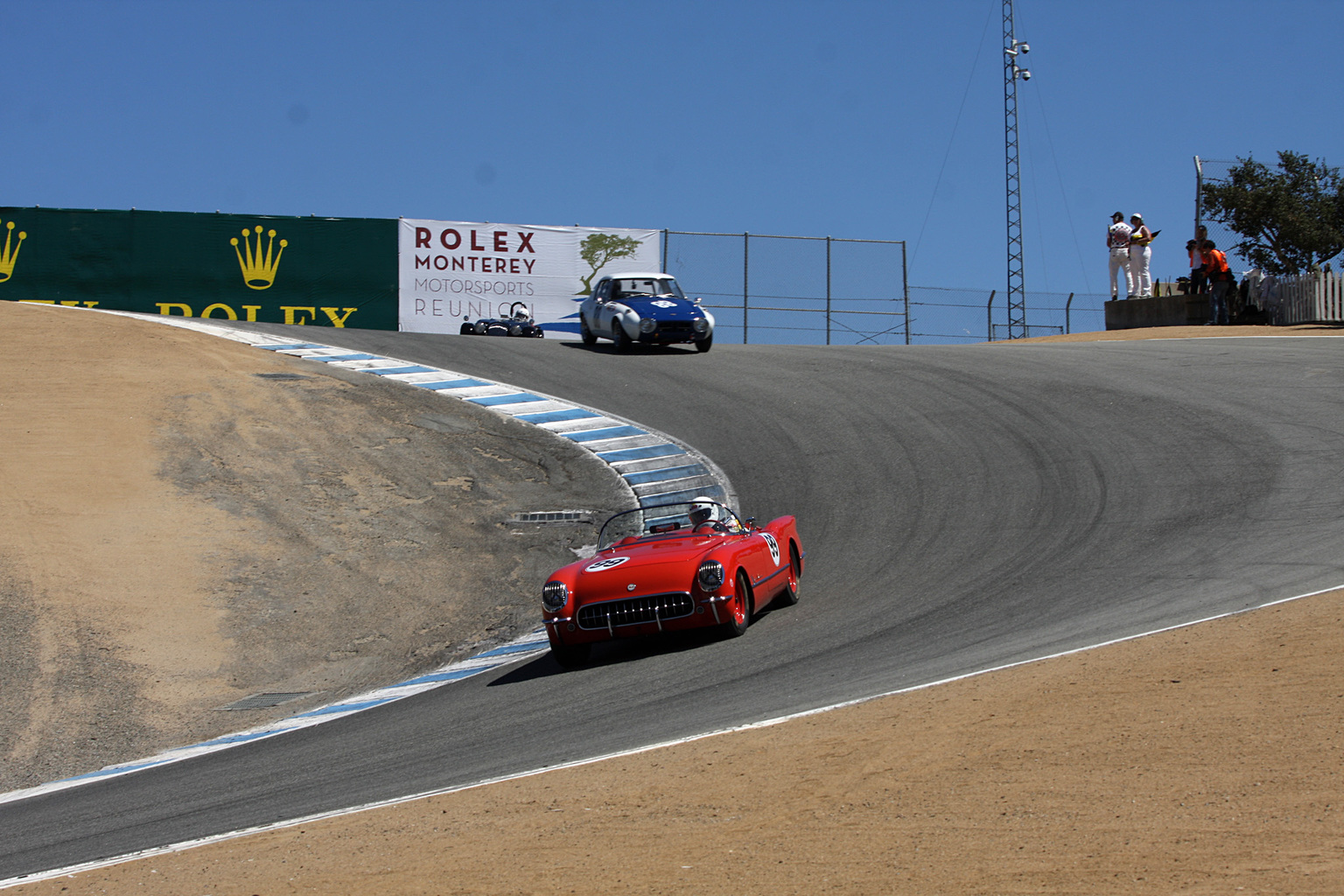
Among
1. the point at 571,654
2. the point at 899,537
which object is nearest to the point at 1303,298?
the point at 899,537

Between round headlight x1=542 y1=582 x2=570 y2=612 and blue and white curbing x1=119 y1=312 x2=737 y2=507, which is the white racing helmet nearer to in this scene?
round headlight x1=542 y1=582 x2=570 y2=612

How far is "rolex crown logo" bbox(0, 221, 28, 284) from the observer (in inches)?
1033

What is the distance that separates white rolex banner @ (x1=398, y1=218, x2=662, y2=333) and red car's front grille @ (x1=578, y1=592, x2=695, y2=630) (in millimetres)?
20374

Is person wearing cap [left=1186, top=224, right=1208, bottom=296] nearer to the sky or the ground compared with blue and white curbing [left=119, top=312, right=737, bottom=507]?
nearer to the sky

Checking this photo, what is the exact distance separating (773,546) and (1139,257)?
21838 millimetres

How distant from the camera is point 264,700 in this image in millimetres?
9547

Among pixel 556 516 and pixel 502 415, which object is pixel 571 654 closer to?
pixel 556 516

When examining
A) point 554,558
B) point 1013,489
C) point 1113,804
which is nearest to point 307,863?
point 1113,804

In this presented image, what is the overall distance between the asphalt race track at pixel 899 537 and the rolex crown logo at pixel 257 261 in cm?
661

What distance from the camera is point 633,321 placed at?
22938mm

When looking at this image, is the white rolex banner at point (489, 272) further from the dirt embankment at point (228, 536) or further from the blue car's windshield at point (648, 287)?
the dirt embankment at point (228, 536)

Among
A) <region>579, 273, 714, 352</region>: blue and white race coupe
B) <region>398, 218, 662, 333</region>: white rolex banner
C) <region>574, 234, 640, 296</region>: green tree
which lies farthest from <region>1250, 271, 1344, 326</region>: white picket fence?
<region>398, 218, 662, 333</region>: white rolex banner

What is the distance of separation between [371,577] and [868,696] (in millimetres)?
7038

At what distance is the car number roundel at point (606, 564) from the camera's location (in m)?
9.37
